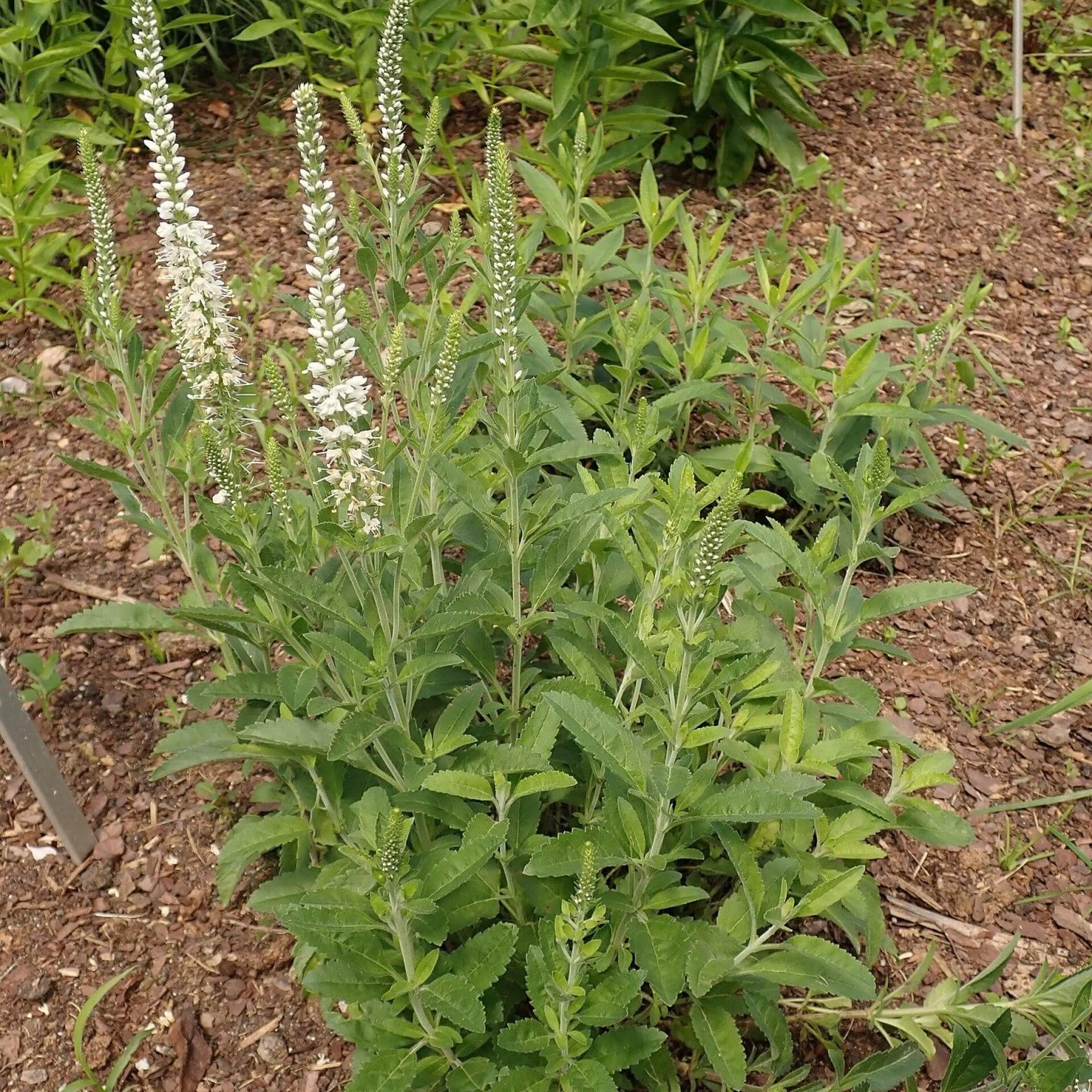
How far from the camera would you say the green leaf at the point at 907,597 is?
220cm

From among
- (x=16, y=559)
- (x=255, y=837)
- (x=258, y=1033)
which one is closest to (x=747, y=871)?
(x=255, y=837)

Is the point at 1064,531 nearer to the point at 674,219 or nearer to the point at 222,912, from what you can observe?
the point at 674,219

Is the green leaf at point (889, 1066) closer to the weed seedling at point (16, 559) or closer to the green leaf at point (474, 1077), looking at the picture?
the green leaf at point (474, 1077)

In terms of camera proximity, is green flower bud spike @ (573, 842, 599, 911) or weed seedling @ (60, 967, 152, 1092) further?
weed seedling @ (60, 967, 152, 1092)

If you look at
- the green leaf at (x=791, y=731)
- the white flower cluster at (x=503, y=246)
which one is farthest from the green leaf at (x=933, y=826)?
the white flower cluster at (x=503, y=246)

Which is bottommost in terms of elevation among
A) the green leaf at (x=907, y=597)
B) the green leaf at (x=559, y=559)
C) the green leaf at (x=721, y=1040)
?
the green leaf at (x=721, y=1040)

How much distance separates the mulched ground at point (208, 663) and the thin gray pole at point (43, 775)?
8cm

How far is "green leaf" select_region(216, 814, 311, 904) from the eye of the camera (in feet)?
7.23

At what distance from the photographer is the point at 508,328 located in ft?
6.38

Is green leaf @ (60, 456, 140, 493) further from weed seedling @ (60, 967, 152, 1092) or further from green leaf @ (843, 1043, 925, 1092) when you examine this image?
green leaf @ (843, 1043, 925, 1092)

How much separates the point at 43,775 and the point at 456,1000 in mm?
1092

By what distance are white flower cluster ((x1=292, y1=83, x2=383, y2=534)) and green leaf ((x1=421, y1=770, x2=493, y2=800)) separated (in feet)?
1.50

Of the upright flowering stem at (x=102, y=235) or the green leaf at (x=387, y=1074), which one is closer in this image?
the green leaf at (x=387, y=1074)

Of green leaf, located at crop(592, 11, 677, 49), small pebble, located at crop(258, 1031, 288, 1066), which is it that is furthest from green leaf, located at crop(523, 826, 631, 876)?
green leaf, located at crop(592, 11, 677, 49)
